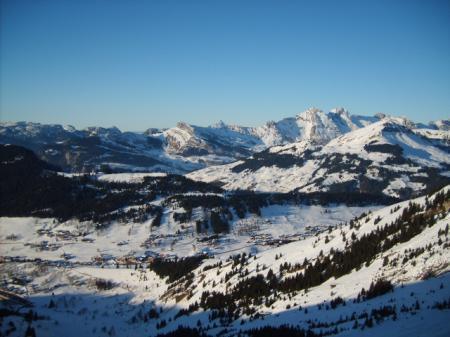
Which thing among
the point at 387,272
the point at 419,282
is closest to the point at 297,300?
the point at 387,272

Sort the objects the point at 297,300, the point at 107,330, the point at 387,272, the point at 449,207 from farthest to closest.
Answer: the point at 107,330
the point at 449,207
the point at 297,300
the point at 387,272

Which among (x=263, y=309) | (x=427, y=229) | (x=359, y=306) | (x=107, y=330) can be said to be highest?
(x=427, y=229)

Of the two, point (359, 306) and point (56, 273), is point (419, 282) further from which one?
point (56, 273)

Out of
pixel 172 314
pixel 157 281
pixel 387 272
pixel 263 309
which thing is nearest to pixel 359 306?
pixel 387 272

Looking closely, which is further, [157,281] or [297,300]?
[157,281]

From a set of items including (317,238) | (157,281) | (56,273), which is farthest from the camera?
(56,273)

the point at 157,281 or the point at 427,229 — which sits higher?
the point at 427,229

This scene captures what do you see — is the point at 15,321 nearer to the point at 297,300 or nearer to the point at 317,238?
the point at 297,300

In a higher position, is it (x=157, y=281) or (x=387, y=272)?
(x=387, y=272)

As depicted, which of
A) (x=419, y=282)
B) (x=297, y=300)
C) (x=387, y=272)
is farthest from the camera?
(x=297, y=300)
